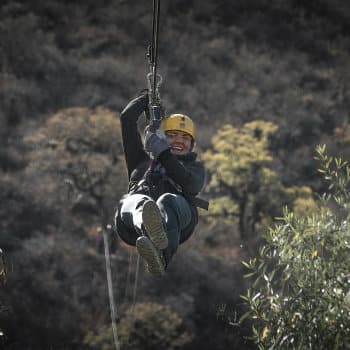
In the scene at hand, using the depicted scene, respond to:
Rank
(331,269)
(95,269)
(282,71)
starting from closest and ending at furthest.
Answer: (331,269), (95,269), (282,71)

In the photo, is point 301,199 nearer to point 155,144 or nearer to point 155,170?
point 155,170

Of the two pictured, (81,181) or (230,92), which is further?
(230,92)

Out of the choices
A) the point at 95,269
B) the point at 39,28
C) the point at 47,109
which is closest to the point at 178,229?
the point at 95,269

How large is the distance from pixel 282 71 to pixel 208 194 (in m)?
18.7

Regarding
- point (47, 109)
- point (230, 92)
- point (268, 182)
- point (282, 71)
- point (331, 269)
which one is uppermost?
point (282, 71)

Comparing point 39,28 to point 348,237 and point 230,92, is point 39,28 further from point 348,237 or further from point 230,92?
point 348,237

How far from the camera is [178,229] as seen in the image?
21.3ft

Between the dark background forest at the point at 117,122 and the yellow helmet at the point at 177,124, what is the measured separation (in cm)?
206

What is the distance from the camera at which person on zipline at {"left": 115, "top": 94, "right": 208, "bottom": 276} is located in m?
6.11

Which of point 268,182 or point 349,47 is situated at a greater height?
point 349,47

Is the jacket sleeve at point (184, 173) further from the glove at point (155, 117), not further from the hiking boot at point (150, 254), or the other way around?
the hiking boot at point (150, 254)

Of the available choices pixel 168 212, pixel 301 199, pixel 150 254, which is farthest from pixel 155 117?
pixel 301 199

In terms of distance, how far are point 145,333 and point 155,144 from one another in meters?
19.7

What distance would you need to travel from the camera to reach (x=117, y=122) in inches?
1228
